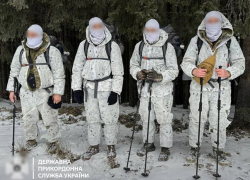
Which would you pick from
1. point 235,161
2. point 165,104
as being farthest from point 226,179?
point 165,104

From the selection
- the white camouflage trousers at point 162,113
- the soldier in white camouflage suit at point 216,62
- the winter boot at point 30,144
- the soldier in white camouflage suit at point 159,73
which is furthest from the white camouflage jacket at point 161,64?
the winter boot at point 30,144

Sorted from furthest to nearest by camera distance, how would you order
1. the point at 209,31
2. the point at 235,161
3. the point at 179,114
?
the point at 179,114 < the point at 235,161 < the point at 209,31

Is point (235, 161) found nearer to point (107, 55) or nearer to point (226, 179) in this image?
point (226, 179)

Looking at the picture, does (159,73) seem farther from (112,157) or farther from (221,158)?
(221,158)

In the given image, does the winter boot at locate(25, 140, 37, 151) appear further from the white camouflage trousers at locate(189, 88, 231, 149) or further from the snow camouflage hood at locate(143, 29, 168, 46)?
the white camouflage trousers at locate(189, 88, 231, 149)

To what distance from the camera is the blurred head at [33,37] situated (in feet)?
16.9

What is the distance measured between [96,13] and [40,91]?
3757 millimetres

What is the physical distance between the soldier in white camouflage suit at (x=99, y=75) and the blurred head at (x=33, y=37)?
2.97 feet

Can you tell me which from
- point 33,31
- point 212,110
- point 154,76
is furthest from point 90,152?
point 33,31

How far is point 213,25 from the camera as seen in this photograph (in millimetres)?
4695

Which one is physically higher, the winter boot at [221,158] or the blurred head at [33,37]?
the blurred head at [33,37]

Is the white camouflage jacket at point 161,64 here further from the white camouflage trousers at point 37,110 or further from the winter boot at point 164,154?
the white camouflage trousers at point 37,110

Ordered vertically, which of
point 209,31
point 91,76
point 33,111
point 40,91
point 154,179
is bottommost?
point 154,179

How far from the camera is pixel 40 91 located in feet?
17.5
